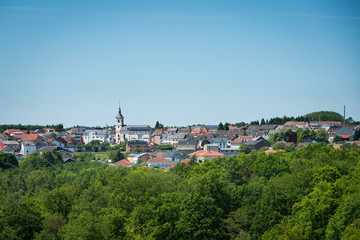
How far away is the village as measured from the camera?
286 feet

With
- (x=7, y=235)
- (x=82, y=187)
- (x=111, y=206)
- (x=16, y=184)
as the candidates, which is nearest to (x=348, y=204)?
(x=111, y=206)

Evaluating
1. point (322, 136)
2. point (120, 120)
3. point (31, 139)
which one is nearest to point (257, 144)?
point (322, 136)

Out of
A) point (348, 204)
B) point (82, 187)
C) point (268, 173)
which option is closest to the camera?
point (348, 204)

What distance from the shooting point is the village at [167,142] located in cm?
8725

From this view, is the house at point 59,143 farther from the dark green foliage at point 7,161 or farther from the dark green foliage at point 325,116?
the dark green foliage at point 325,116

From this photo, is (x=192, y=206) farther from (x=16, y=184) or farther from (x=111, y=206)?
(x=16, y=184)

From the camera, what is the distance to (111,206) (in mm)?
32438

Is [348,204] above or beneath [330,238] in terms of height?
above

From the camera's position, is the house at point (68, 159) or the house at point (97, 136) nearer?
the house at point (68, 159)

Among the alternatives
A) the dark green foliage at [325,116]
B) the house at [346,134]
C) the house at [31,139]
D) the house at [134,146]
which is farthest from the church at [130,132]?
the dark green foliage at [325,116]

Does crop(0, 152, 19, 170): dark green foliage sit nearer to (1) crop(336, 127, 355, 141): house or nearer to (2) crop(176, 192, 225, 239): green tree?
(2) crop(176, 192, 225, 239): green tree

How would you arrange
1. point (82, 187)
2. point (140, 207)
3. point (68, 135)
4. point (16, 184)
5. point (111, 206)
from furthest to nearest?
point (68, 135) < point (16, 184) < point (82, 187) < point (111, 206) < point (140, 207)

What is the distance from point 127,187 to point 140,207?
609 centimetres

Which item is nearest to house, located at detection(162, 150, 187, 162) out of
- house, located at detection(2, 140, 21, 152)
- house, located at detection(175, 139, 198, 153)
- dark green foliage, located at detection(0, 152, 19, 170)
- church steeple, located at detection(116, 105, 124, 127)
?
house, located at detection(175, 139, 198, 153)
